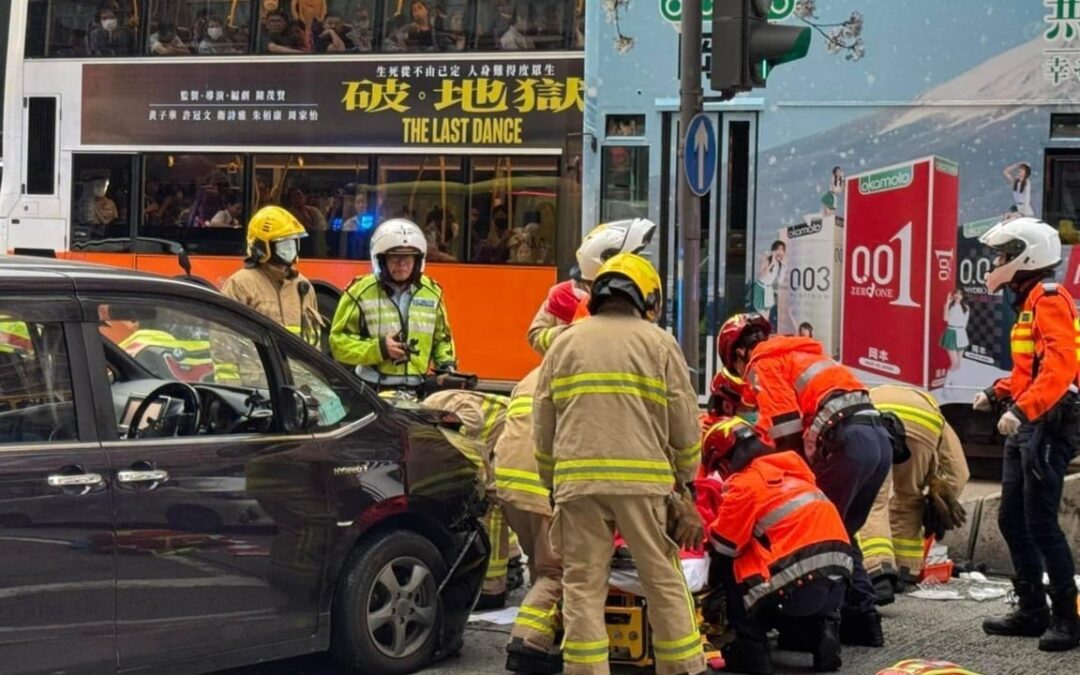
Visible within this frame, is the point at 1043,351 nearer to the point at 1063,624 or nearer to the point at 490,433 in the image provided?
the point at 1063,624

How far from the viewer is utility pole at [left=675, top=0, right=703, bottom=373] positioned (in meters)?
8.65

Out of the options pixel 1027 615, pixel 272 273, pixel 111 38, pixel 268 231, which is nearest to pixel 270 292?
pixel 272 273

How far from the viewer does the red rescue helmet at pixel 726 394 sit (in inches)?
281

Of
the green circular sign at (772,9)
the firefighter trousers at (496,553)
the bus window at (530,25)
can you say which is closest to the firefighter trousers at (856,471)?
the firefighter trousers at (496,553)

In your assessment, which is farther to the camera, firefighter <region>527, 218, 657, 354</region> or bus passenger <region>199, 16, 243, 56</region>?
bus passenger <region>199, 16, 243, 56</region>

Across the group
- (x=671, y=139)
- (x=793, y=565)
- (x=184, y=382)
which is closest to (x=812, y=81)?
(x=671, y=139)

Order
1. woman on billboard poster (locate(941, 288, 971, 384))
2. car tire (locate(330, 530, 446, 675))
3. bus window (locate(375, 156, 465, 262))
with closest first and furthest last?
car tire (locate(330, 530, 446, 675)), woman on billboard poster (locate(941, 288, 971, 384)), bus window (locate(375, 156, 465, 262))

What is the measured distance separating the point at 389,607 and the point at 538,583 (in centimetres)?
67

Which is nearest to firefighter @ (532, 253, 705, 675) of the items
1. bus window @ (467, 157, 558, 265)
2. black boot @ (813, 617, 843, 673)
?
black boot @ (813, 617, 843, 673)

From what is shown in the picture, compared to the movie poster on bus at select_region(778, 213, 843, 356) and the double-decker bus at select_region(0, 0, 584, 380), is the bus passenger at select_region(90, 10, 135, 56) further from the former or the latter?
the movie poster on bus at select_region(778, 213, 843, 356)

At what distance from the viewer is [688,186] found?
870 cm

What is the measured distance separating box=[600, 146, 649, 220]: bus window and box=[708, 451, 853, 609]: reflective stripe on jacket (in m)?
5.74

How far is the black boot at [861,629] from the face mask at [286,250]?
361 centimetres

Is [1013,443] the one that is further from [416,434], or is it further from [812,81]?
[812,81]
